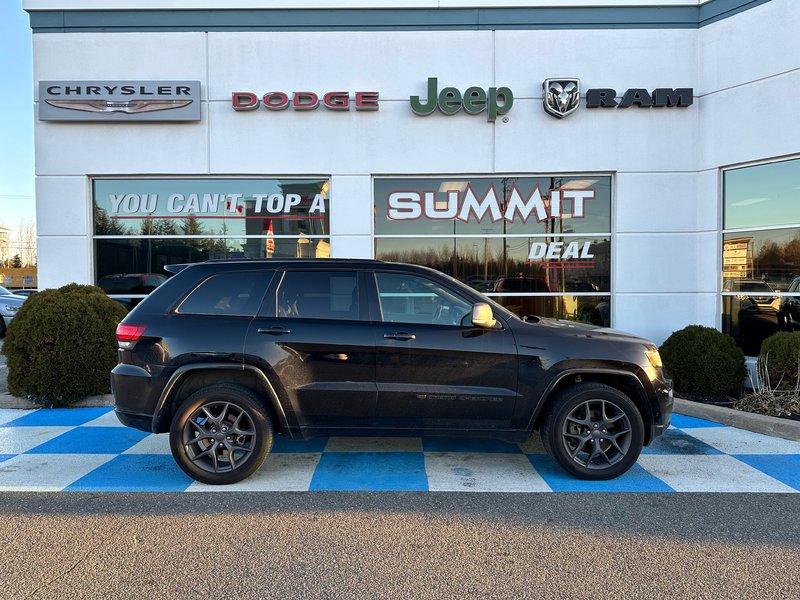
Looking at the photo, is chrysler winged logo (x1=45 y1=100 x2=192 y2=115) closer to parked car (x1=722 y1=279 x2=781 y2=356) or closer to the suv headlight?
the suv headlight

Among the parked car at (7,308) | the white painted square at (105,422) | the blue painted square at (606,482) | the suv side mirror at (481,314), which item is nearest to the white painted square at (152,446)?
the white painted square at (105,422)

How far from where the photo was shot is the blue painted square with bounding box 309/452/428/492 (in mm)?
4648

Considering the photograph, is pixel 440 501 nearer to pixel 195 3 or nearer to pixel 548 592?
pixel 548 592

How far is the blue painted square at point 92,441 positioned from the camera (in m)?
5.61

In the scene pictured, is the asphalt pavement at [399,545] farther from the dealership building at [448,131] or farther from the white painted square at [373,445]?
the dealership building at [448,131]

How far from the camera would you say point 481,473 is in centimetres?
496

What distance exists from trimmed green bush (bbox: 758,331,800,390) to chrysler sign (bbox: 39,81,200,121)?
8.93m

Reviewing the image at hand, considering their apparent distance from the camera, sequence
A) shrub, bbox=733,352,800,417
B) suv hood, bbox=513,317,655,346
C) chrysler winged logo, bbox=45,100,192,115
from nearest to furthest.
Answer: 1. suv hood, bbox=513,317,655,346
2. shrub, bbox=733,352,800,417
3. chrysler winged logo, bbox=45,100,192,115

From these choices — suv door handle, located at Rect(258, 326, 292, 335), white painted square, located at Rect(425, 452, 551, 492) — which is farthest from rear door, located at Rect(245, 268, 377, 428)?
white painted square, located at Rect(425, 452, 551, 492)

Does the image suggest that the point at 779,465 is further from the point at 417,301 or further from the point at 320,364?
the point at 320,364

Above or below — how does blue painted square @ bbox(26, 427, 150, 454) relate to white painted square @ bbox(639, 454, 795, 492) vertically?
above

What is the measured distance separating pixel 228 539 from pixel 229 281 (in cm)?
210

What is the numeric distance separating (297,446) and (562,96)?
270 inches

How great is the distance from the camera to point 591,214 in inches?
372
